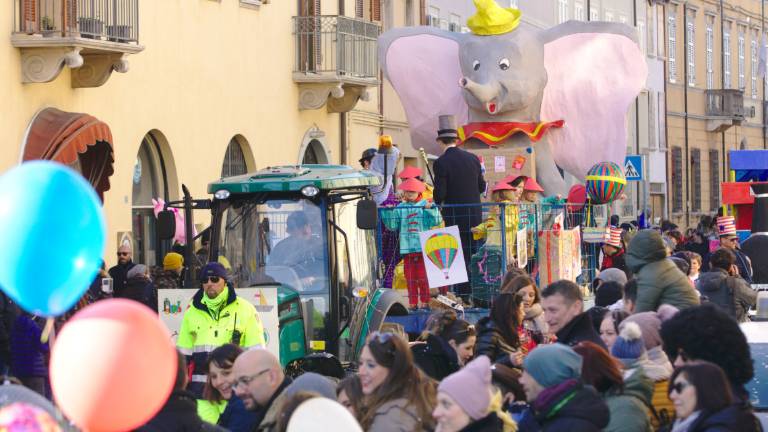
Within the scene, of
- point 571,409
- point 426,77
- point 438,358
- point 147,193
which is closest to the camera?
point 571,409

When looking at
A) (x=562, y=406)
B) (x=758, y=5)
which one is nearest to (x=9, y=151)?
(x=562, y=406)

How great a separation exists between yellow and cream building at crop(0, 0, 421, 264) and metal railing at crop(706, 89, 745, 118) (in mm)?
28522

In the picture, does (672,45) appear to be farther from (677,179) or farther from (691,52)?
(677,179)

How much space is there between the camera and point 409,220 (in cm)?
1598

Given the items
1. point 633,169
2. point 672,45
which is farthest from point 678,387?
point 672,45

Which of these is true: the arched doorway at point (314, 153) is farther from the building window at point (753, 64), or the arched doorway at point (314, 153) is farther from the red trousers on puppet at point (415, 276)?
the building window at point (753, 64)

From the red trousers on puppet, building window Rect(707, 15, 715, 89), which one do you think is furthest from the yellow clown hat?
building window Rect(707, 15, 715, 89)

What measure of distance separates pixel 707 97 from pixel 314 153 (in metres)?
32.3

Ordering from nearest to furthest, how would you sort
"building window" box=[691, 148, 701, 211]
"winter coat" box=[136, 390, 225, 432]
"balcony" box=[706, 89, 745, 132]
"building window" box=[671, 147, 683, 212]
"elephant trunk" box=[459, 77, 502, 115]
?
1. "winter coat" box=[136, 390, 225, 432]
2. "elephant trunk" box=[459, 77, 502, 115]
3. "building window" box=[671, 147, 683, 212]
4. "building window" box=[691, 148, 701, 211]
5. "balcony" box=[706, 89, 745, 132]

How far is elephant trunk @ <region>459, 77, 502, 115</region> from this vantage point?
2289cm

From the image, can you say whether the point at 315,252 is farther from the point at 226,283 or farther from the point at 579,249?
the point at 579,249

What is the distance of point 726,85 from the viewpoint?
64250mm

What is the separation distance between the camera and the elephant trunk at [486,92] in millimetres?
22891

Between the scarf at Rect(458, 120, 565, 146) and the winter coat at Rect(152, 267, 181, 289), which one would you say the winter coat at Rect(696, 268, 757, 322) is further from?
the scarf at Rect(458, 120, 565, 146)
